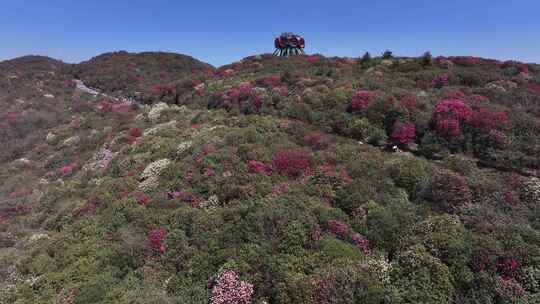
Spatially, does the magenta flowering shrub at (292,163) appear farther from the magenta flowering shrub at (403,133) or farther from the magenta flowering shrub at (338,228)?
the magenta flowering shrub at (403,133)

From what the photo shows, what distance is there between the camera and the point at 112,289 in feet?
34.1

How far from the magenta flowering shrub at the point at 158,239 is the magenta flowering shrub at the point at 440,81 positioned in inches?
912

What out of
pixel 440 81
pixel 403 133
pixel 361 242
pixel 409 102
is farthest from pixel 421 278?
pixel 440 81

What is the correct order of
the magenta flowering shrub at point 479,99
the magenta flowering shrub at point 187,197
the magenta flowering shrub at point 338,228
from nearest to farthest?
the magenta flowering shrub at point 338,228 → the magenta flowering shrub at point 187,197 → the magenta flowering shrub at point 479,99

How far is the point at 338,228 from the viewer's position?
11641mm

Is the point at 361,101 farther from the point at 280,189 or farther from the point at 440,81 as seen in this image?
the point at 280,189

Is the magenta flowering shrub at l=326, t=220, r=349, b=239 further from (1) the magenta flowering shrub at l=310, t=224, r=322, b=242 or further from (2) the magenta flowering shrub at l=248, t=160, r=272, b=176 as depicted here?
(2) the magenta flowering shrub at l=248, t=160, r=272, b=176

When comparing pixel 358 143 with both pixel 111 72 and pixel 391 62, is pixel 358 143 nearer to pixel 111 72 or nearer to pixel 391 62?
pixel 391 62

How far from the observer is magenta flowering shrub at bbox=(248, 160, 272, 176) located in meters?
15.2

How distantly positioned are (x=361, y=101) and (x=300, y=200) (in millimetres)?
11222

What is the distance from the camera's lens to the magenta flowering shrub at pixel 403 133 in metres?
18.6

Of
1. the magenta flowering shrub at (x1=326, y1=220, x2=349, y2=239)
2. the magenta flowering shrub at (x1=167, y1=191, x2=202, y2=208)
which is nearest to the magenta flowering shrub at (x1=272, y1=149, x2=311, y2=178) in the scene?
the magenta flowering shrub at (x1=326, y1=220, x2=349, y2=239)

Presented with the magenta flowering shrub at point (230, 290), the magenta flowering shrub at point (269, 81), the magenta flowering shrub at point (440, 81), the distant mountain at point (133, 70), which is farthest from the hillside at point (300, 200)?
the distant mountain at point (133, 70)

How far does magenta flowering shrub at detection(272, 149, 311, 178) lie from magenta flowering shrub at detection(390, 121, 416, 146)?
606 centimetres
